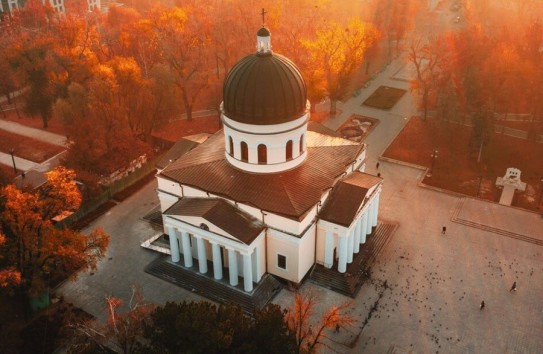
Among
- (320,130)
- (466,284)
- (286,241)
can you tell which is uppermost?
(320,130)

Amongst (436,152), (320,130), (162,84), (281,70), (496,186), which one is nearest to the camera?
(281,70)

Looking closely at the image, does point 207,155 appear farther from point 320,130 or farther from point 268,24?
point 268,24

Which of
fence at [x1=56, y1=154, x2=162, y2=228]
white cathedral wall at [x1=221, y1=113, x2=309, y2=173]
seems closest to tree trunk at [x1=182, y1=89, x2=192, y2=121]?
fence at [x1=56, y1=154, x2=162, y2=228]

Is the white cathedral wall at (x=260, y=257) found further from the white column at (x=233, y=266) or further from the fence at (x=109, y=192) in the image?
the fence at (x=109, y=192)

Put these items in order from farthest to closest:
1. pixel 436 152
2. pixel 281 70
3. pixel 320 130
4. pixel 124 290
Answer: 1. pixel 436 152
2. pixel 320 130
3. pixel 124 290
4. pixel 281 70

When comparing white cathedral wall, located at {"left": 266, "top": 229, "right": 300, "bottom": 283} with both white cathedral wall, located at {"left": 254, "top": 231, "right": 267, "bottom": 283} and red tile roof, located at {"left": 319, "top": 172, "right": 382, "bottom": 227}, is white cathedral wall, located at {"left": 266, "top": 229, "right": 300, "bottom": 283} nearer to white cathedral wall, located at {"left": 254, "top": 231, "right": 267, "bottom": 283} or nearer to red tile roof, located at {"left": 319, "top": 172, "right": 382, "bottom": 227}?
white cathedral wall, located at {"left": 254, "top": 231, "right": 267, "bottom": 283}

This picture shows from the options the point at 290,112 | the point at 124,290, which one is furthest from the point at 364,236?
the point at 124,290

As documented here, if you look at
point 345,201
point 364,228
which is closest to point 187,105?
point 364,228
